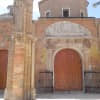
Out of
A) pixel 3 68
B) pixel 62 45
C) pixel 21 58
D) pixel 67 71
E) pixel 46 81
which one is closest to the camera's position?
pixel 21 58

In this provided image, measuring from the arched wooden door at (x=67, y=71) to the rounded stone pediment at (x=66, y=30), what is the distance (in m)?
1.41

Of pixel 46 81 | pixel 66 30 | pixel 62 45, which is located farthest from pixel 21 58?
pixel 66 30

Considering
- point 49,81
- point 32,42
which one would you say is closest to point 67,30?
point 49,81

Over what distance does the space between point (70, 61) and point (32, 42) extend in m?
8.56

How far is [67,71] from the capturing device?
571 inches

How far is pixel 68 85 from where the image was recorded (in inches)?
559

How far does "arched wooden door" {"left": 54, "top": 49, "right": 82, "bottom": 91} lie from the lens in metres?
14.2

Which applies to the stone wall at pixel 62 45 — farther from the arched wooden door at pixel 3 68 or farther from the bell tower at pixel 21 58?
the bell tower at pixel 21 58

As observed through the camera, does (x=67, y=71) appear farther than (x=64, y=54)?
No

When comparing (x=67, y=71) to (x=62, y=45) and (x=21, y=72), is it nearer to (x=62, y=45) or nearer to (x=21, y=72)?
(x=62, y=45)

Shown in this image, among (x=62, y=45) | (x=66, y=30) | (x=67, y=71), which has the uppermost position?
(x=66, y=30)

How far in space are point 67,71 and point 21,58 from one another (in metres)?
8.95

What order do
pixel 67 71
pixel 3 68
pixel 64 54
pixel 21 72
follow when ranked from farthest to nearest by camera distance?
pixel 3 68 < pixel 64 54 < pixel 67 71 < pixel 21 72

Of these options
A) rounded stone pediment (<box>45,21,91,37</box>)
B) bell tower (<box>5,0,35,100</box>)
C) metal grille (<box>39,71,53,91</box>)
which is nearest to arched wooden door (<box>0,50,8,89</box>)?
metal grille (<box>39,71,53,91</box>)
